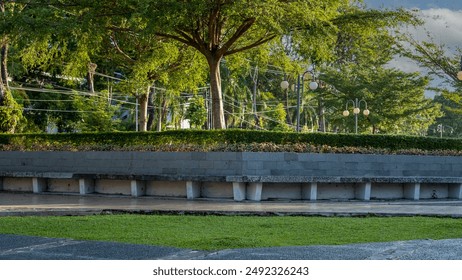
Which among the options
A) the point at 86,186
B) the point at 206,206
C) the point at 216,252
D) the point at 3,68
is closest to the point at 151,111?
the point at 3,68

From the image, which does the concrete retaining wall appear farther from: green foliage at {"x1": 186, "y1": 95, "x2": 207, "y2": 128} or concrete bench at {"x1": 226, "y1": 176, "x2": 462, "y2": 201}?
green foliage at {"x1": 186, "y1": 95, "x2": 207, "y2": 128}

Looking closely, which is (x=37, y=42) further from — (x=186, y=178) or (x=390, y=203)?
(x=390, y=203)

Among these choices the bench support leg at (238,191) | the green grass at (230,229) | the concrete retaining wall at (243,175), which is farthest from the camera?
the concrete retaining wall at (243,175)

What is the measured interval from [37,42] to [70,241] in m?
12.9

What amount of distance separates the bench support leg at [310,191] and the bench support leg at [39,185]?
7238 mm

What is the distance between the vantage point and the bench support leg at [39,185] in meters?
19.5

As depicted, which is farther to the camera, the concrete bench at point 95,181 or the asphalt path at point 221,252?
the concrete bench at point 95,181

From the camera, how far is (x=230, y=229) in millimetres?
10922

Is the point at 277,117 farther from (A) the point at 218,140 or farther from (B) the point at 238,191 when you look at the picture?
(B) the point at 238,191

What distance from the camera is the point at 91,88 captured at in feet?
133

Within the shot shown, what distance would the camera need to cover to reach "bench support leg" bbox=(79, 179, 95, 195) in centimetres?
1883

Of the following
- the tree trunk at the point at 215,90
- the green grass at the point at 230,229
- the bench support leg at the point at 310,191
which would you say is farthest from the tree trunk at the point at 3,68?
the green grass at the point at 230,229

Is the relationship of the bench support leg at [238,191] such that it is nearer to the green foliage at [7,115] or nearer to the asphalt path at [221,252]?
the asphalt path at [221,252]

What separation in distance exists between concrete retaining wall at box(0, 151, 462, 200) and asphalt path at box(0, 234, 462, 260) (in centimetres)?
824
